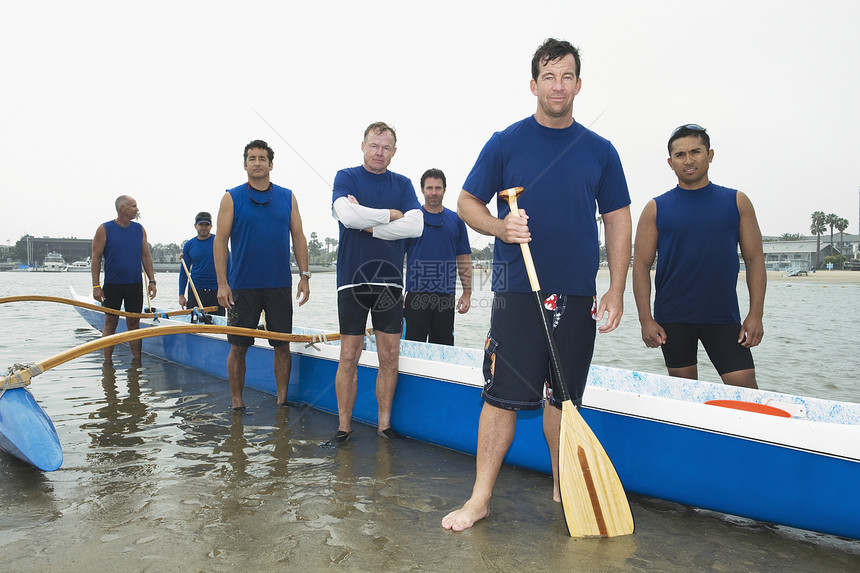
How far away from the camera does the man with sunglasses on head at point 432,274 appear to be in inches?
191

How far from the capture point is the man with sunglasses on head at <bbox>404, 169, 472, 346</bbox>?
15.9 feet

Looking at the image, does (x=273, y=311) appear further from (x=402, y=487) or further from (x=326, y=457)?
(x=402, y=487)

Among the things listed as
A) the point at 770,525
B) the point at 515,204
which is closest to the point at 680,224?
the point at 515,204

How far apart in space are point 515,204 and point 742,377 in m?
1.78

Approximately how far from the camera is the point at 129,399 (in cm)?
504

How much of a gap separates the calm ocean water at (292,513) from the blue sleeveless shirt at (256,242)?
1207 mm

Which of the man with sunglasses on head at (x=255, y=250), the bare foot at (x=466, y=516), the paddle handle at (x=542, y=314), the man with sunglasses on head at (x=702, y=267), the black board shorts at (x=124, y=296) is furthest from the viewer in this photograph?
the black board shorts at (x=124, y=296)

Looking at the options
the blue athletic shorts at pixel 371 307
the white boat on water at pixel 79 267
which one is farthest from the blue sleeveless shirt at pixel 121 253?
the white boat on water at pixel 79 267

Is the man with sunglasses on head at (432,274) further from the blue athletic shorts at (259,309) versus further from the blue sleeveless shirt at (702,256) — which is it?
the blue sleeveless shirt at (702,256)

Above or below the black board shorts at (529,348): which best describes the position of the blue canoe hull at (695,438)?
below

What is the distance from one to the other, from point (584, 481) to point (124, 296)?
6.35 m

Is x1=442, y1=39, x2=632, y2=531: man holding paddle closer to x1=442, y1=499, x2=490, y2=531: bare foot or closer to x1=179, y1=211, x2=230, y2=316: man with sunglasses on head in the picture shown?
x1=442, y1=499, x2=490, y2=531: bare foot

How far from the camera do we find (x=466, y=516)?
7.75ft

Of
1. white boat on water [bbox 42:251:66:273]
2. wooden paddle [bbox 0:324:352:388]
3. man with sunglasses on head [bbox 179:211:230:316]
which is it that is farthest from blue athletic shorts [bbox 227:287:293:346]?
white boat on water [bbox 42:251:66:273]
